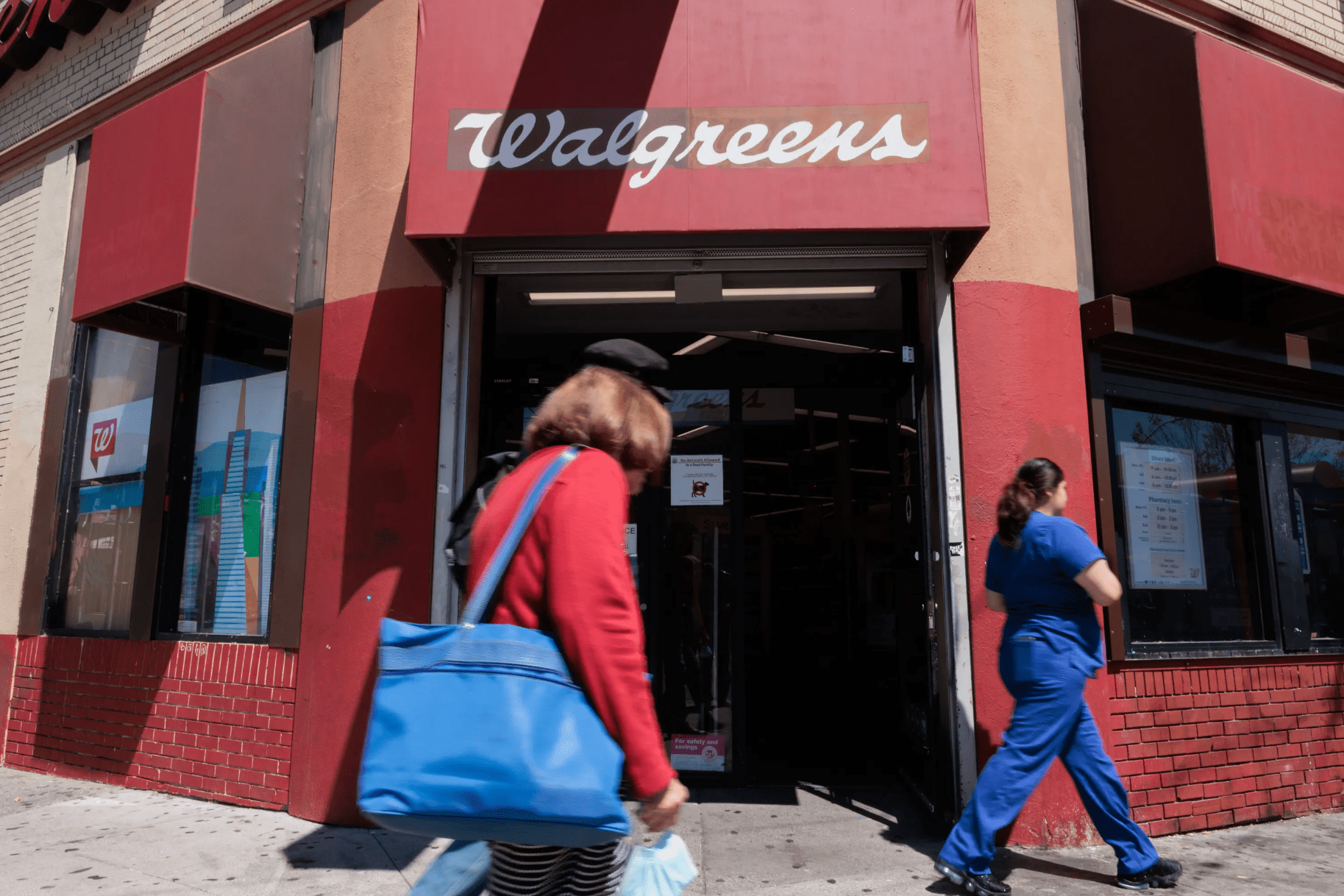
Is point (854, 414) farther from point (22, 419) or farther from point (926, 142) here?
point (22, 419)

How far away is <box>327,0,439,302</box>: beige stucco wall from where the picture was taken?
16.9ft

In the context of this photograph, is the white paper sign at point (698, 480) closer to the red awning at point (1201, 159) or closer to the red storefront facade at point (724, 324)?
the red storefront facade at point (724, 324)

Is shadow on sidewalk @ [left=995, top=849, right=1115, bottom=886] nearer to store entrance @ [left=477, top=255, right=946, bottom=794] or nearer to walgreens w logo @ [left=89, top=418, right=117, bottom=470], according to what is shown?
store entrance @ [left=477, top=255, right=946, bottom=794]

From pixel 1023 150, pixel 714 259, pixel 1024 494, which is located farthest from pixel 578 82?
pixel 1024 494

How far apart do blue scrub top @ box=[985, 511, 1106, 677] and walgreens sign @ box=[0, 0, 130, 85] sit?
779 cm

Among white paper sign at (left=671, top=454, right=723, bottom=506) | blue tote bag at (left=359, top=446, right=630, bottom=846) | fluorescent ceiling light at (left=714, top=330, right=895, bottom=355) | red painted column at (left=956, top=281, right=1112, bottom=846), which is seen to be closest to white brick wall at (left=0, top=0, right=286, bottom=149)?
fluorescent ceiling light at (left=714, top=330, right=895, bottom=355)

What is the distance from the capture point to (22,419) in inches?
276

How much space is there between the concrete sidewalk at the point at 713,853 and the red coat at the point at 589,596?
2.52m

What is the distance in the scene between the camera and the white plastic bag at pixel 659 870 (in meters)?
1.79

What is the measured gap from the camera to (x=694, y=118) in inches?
175

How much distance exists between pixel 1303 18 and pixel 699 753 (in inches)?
254

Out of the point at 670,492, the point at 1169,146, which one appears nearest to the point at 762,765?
the point at 670,492

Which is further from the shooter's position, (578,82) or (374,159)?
(374,159)

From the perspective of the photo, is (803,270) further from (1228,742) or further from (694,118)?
(1228,742)
